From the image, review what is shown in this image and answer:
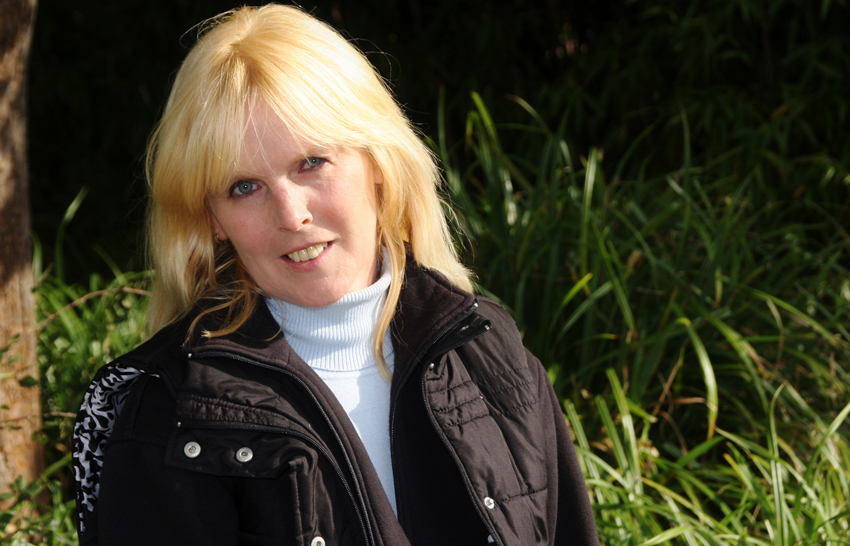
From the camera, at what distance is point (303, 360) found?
122 cm

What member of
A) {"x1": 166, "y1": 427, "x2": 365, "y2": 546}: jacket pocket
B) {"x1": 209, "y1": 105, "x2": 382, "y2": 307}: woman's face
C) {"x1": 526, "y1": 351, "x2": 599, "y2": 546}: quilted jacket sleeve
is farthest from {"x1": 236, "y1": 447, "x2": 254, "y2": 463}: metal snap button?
{"x1": 526, "y1": 351, "x2": 599, "y2": 546}: quilted jacket sleeve

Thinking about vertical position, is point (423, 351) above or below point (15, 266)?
below

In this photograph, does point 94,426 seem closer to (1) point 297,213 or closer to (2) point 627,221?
(1) point 297,213

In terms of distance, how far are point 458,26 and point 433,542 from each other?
10.6ft

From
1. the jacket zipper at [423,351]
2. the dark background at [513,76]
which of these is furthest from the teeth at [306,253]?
the dark background at [513,76]

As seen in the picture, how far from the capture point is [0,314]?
76.1 inches

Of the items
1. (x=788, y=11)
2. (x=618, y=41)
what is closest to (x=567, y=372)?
(x=618, y=41)

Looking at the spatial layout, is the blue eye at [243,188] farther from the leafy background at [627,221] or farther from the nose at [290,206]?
the leafy background at [627,221]

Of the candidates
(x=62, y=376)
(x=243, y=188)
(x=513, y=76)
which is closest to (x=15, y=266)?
(x=62, y=376)

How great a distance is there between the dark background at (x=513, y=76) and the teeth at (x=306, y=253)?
1742 millimetres

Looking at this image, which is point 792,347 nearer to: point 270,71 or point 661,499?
point 661,499

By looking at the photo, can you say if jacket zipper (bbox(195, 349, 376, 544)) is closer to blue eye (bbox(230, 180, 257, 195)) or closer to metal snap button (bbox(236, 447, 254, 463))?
metal snap button (bbox(236, 447, 254, 463))

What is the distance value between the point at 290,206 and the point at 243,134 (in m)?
0.12

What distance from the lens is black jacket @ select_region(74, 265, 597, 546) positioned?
1.05m
